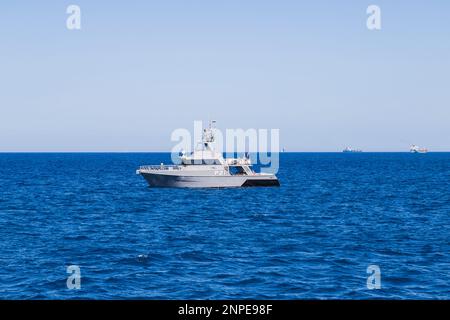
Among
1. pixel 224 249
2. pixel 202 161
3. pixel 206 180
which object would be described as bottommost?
pixel 224 249

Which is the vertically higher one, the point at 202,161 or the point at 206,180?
the point at 202,161

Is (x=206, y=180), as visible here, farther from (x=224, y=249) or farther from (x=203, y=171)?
(x=224, y=249)

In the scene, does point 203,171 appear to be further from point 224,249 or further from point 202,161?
point 224,249

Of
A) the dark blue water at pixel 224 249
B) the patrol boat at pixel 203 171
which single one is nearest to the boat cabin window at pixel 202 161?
the patrol boat at pixel 203 171

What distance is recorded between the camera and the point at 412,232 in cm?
3984

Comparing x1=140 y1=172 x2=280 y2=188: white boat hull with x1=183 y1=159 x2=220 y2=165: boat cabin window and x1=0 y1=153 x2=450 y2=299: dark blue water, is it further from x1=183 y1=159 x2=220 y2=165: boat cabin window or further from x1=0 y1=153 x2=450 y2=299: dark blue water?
x1=0 y1=153 x2=450 y2=299: dark blue water

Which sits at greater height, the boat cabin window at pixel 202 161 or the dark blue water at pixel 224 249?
the boat cabin window at pixel 202 161

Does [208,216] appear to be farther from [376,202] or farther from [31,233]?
[376,202]

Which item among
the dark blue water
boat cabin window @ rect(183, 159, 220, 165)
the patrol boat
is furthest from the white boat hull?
the dark blue water

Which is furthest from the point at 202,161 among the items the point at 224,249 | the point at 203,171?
the point at 224,249

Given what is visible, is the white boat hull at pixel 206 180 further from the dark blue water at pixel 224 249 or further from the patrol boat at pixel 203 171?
the dark blue water at pixel 224 249

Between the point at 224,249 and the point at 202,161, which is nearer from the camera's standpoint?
the point at 224,249
